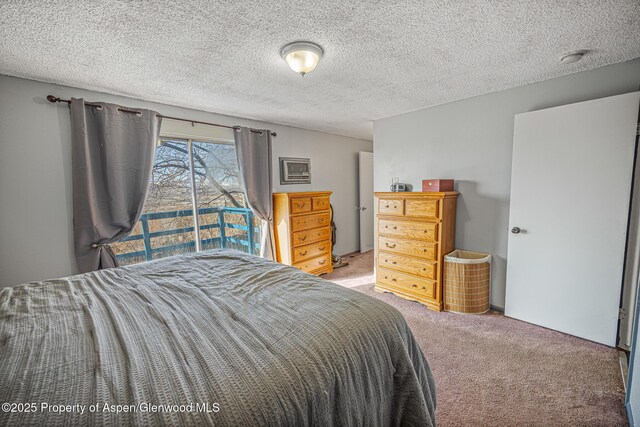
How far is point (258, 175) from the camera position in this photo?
3.46 metres

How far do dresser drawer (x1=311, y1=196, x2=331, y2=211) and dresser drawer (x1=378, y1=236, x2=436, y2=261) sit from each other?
0.98 metres

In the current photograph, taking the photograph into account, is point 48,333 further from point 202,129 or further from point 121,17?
point 202,129

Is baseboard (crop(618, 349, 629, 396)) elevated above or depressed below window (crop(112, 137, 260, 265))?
Answer: below

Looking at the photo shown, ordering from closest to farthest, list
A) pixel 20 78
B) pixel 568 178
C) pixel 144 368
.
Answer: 1. pixel 144 368
2. pixel 20 78
3. pixel 568 178

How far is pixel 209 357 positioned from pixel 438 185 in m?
2.69

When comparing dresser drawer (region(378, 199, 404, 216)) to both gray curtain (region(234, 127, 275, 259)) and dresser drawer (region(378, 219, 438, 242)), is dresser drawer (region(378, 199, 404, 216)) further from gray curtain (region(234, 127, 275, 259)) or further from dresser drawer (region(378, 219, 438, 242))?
gray curtain (region(234, 127, 275, 259))

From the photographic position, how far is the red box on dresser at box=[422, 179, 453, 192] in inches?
111

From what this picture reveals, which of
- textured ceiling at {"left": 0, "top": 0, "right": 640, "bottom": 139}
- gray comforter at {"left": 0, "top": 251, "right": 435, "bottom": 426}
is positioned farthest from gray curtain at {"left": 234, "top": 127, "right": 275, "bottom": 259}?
gray comforter at {"left": 0, "top": 251, "right": 435, "bottom": 426}

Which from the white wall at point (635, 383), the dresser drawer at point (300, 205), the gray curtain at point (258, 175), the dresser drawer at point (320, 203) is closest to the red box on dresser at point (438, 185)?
the dresser drawer at point (320, 203)

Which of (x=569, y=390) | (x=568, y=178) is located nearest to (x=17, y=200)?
(x=569, y=390)

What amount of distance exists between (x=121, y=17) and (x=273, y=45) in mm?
802

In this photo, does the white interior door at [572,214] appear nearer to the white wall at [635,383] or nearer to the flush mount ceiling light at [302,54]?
the white wall at [635,383]

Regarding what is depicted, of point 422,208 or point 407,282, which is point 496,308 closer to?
point 407,282

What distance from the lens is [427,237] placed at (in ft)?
9.24
